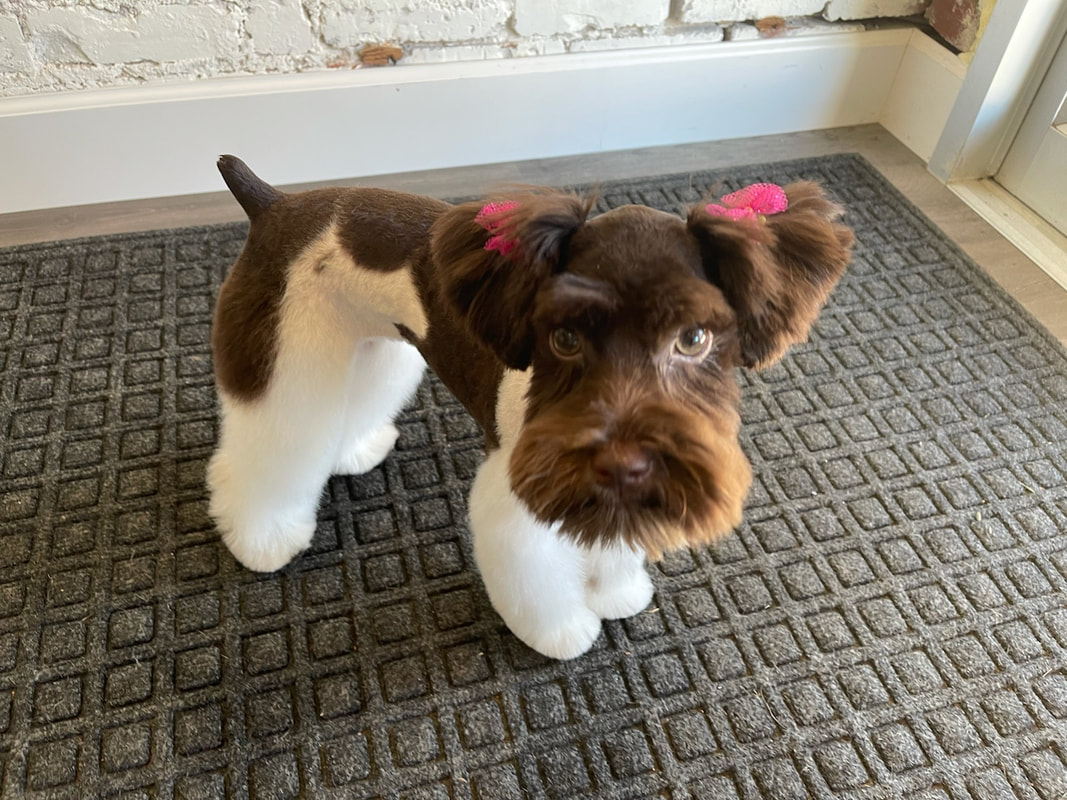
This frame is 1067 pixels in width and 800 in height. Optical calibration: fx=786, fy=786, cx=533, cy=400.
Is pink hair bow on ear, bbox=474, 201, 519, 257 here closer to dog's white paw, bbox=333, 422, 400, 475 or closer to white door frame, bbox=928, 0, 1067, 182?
dog's white paw, bbox=333, 422, 400, 475

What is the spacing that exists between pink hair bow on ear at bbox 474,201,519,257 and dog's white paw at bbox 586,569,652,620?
61 cm

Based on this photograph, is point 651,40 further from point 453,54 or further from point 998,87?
point 998,87

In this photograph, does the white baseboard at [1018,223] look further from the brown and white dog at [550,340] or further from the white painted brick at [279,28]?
the white painted brick at [279,28]

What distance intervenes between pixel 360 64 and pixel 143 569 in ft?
4.60

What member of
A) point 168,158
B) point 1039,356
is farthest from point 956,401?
point 168,158

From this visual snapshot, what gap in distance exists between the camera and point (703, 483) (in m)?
0.81

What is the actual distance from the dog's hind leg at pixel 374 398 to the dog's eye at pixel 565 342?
1.57 ft

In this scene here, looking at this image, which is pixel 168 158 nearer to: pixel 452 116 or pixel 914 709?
pixel 452 116

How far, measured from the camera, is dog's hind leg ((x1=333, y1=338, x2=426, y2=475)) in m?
1.35

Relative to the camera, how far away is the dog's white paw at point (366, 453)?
4.94 feet

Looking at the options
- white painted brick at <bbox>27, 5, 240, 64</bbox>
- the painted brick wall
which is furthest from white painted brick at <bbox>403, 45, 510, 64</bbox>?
white painted brick at <bbox>27, 5, 240, 64</bbox>

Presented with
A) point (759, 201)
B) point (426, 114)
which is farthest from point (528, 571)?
point (426, 114)

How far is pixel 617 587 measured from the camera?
4.19 feet

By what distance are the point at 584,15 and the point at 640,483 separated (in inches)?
68.1
